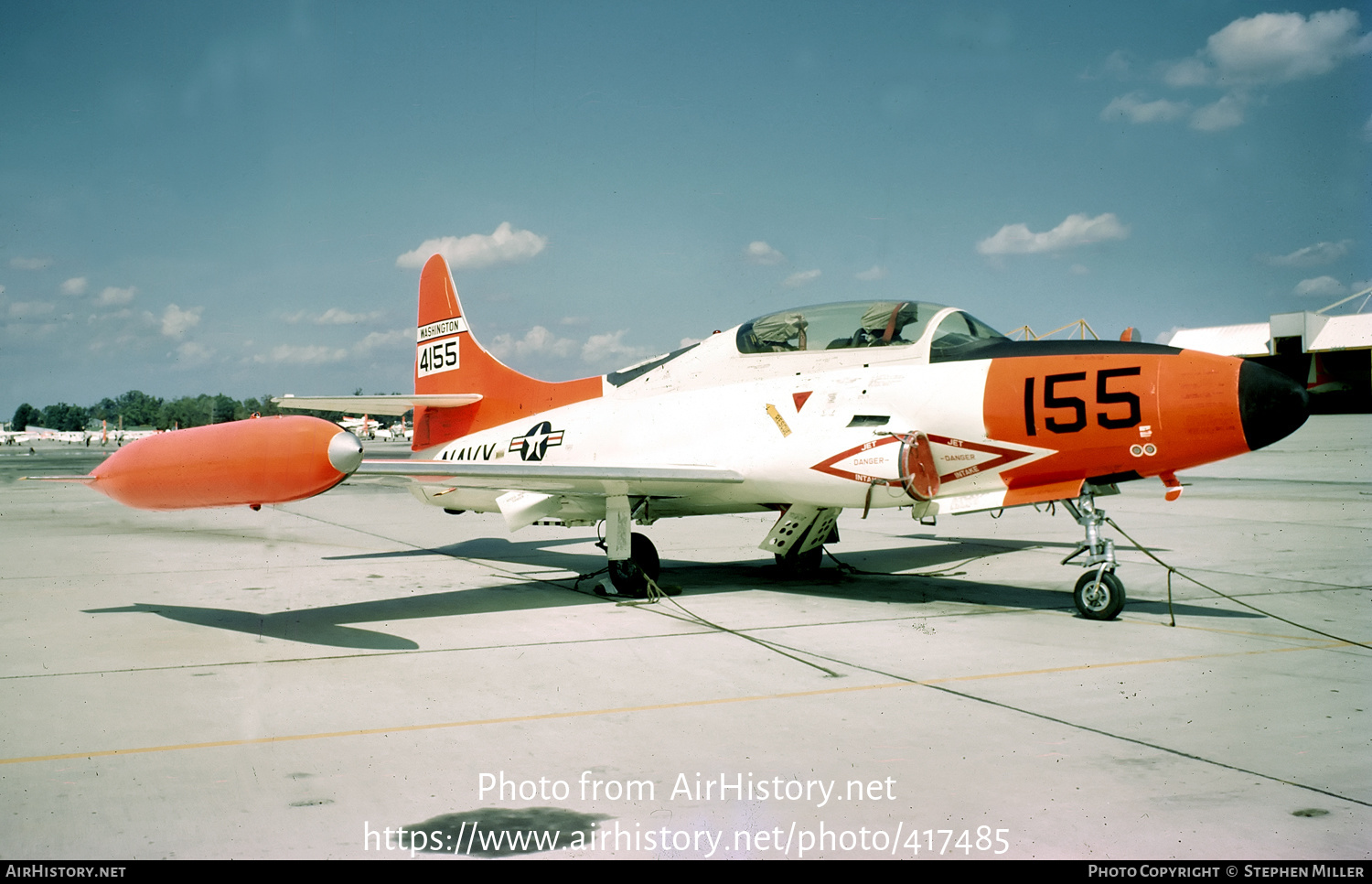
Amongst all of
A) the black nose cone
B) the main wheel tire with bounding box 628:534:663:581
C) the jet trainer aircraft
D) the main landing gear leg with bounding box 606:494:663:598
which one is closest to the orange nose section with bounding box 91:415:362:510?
the jet trainer aircraft

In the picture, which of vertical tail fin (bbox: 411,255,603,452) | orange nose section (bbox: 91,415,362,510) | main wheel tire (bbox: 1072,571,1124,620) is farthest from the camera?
vertical tail fin (bbox: 411,255,603,452)

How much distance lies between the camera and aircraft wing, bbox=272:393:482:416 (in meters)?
11.1

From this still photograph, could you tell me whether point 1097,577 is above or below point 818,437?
below

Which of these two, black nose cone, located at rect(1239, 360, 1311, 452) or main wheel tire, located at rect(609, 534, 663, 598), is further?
main wheel tire, located at rect(609, 534, 663, 598)

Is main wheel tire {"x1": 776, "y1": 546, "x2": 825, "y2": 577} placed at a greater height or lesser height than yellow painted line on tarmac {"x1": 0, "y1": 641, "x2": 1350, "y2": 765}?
greater

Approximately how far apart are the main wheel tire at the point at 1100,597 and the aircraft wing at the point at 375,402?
8013 mm

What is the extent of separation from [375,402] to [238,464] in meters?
4.75

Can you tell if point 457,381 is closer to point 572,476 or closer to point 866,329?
point 572,476

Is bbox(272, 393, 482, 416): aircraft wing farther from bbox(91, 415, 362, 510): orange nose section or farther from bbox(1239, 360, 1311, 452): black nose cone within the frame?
bbox(1239, 360, 1311, 452): black nose cone

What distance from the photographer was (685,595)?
383 inches

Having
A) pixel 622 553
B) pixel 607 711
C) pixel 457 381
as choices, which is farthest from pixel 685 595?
pixel 457 381

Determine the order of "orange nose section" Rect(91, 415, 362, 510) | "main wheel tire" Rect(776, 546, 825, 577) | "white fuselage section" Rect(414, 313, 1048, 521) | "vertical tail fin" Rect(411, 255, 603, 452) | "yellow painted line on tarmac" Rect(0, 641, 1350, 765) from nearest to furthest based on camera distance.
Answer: "yellow painted line on tarmac" Rect(0, 641, 1350, 765)
"orange nose section" Rect(91, 415, 362, 510)
"white fuselage section" Rect(414, 313, 1048, 521)
"main wheel tire" Rect(776, 546, 825, 577)
"vertical tail fin" Rect(411, 255, 603, 452)

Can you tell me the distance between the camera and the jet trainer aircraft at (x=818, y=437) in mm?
7016

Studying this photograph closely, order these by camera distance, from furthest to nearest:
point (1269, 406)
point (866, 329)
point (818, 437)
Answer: point (866, 329)
point (818, 437)
point (1269, 406)
